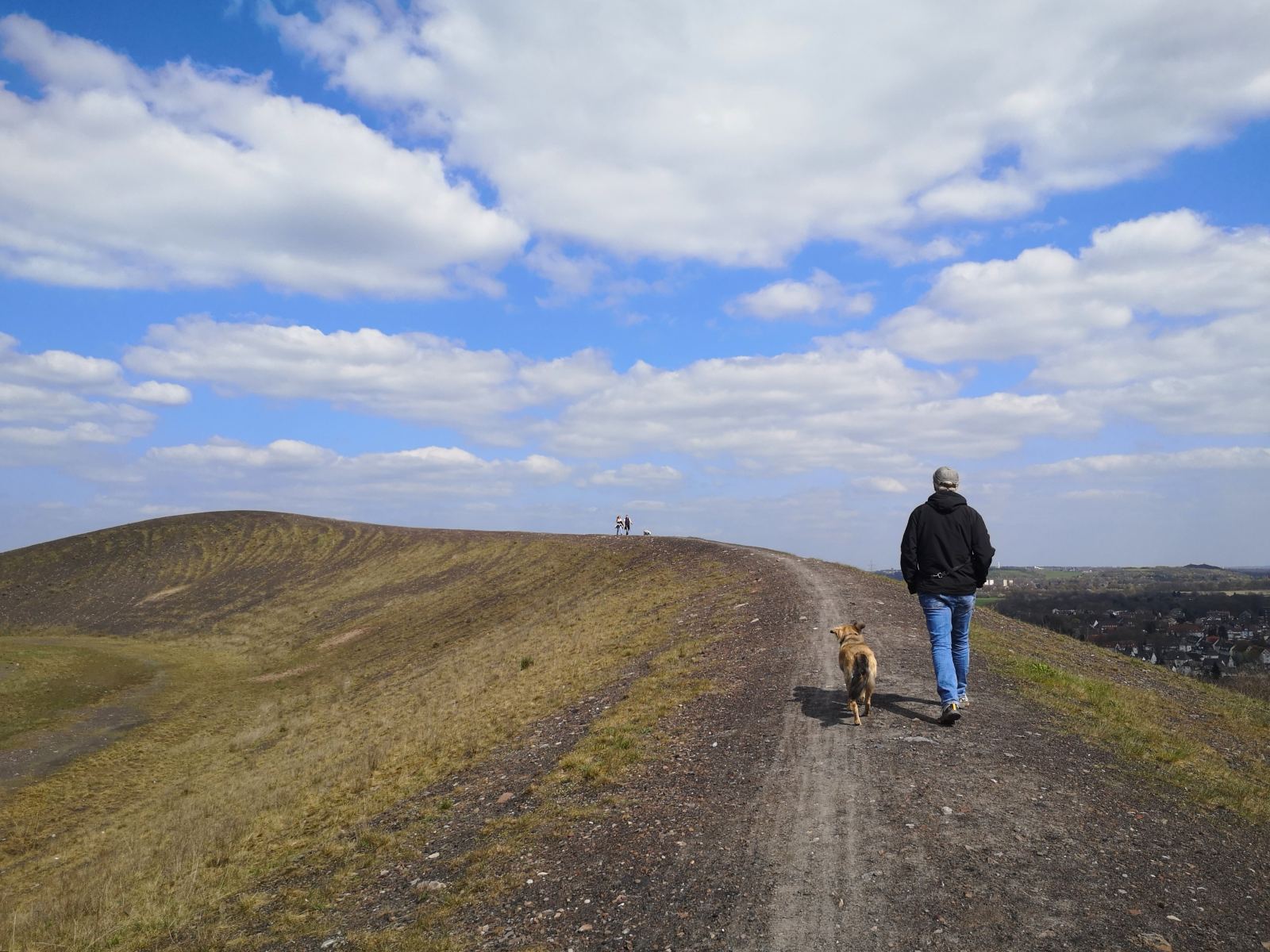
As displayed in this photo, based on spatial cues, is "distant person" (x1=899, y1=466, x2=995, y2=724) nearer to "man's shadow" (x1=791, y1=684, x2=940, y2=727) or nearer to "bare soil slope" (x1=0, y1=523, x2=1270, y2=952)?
"man's shadow" (x1=791, y1=684, x2=940, y2=727)

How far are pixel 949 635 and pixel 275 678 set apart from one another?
3948 cm

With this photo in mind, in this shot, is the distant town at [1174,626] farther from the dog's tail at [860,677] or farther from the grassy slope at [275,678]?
the grassy slope at [275,678]

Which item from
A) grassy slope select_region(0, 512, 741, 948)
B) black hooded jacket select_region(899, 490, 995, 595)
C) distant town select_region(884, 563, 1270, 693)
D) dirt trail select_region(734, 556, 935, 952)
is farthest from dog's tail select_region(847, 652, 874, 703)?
grassy slope select_region(0, 512, 741, 948)

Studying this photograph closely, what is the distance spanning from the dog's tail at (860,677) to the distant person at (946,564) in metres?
0.96

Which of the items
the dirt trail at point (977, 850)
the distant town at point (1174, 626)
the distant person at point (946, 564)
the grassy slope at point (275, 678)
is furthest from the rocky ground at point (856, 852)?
the grassy slope at point (275, 678)

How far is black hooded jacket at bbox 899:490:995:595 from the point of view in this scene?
10.1m

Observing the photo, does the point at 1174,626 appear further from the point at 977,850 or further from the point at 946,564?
the point at 977,850

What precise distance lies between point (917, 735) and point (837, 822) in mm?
3008

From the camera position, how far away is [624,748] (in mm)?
11391

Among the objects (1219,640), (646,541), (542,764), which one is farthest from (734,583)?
(1219,640)

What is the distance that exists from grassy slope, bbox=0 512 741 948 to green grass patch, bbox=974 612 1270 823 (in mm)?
9590

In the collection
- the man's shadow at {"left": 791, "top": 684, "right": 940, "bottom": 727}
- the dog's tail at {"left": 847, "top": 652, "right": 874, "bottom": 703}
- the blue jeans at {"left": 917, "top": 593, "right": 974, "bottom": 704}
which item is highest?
the blue jeans at {"left": 917, "top": 593, "right": 974, "bottom": 704}

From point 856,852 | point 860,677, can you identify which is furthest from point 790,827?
point 860,677

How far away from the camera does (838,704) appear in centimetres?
1162
